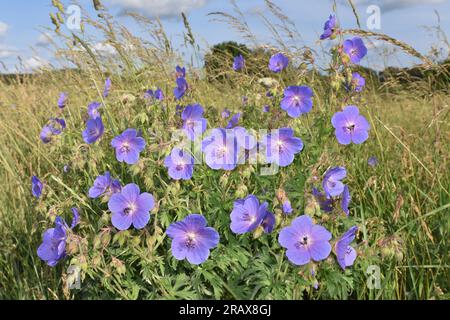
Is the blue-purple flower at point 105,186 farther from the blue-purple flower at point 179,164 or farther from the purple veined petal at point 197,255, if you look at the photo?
the purple veined petal at point 197,255

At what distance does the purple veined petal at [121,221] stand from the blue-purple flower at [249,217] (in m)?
0.34

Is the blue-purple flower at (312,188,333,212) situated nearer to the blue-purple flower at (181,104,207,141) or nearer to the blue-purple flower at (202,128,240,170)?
the blue-purple flower at (202,128,240,170)

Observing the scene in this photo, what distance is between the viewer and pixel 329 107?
1802 mm

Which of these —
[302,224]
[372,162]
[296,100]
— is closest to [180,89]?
[296,100]

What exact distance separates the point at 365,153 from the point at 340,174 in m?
1.24

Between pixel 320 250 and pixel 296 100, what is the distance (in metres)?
0.68

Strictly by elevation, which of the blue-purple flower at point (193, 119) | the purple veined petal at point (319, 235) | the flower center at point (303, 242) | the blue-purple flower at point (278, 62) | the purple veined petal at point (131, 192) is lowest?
the flower center at point (303, 242)

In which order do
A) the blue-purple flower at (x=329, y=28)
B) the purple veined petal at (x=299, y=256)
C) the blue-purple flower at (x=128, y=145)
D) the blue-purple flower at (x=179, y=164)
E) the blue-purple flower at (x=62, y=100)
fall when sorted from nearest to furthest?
the purple veined petal at (x=299, y=256)
the blue-purple flower at (x=179, y=164)
the blue-purple flower at (x=128, y=145)
the blue-purple flower at (x=329, y=28)
the blue-purple flower at (x=62, y=100)

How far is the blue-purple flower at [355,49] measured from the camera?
1939 mm

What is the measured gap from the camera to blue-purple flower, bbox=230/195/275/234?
146 centimetres

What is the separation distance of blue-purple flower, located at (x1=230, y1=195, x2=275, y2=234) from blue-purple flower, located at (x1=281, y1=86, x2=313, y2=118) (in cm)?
48

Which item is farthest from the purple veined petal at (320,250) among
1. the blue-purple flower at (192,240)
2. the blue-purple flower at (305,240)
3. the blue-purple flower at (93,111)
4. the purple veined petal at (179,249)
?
the blue-purple flower at (93,111)

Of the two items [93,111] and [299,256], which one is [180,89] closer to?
[93,111]

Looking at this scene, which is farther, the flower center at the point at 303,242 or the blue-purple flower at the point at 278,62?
the blue-purple flower at the point at 278,62
